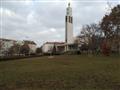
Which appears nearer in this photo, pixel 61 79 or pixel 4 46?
pixel 61 79

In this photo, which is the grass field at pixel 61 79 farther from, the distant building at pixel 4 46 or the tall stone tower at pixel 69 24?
the tall stone tower at pixel 69 24

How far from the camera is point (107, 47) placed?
74.3 m

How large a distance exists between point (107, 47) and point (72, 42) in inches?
2854

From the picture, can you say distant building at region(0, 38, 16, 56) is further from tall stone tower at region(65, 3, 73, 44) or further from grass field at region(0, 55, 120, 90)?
grass field at region(0, 55, 120, 90)

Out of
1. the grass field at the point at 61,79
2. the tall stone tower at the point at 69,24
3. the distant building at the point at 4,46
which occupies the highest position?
the tall stone tower at the point at 69,24

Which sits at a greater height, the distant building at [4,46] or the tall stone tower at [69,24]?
the tall stone tower at [69,24]

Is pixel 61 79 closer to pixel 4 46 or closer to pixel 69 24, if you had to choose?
pixel 69 24

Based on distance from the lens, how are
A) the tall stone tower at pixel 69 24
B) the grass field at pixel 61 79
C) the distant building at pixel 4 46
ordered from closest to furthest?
the grass field at pixel 61 79 < the distant building at pixel 4 46 < the tall stone tower at pixel 69 24

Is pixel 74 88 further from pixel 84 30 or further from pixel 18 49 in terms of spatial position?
pixel 18 49

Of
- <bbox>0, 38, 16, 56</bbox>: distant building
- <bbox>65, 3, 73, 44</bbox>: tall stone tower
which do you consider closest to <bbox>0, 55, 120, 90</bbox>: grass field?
<bbox>0, 38, 16, 56</bbox>: distant building

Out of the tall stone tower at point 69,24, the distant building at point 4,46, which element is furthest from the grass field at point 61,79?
the tall stone tower at point 69,24

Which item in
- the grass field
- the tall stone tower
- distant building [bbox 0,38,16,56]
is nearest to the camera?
the grass field

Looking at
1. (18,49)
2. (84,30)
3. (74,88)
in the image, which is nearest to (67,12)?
(18,49)

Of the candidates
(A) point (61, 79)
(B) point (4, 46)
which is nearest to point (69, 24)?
(B) point (4, 46)
